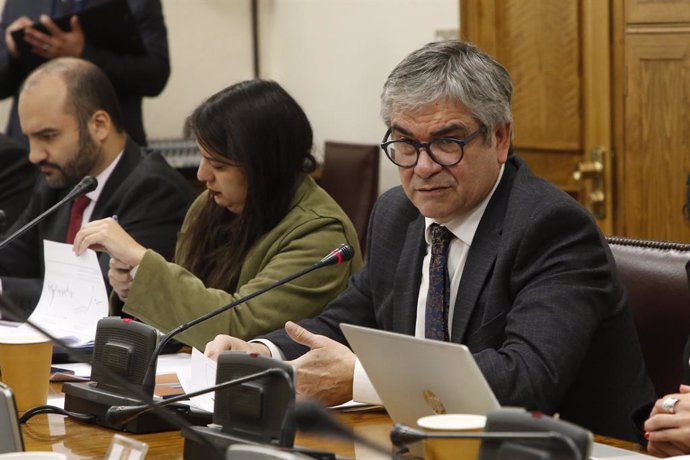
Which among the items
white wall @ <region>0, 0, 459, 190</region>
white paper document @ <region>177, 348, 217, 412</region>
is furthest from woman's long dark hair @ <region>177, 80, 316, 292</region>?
white wall @ <region>0, 0, 459, 190</region>

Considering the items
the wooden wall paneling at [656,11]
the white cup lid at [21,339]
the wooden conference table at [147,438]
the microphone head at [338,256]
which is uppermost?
the wooden wall paneling at [656,11]

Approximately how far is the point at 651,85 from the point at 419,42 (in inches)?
65.5

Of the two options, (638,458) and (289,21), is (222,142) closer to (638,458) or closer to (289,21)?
(638,458)

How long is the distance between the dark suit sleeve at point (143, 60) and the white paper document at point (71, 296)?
2037 mm

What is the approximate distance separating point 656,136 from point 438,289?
6.48 feet

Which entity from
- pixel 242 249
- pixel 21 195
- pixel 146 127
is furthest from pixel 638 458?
pixel 146 127

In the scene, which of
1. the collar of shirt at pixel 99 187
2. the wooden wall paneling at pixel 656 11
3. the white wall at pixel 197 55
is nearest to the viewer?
the collar of shirt at pixel 99 187

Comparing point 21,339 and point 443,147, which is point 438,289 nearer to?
point 443,147

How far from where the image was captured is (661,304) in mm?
2328

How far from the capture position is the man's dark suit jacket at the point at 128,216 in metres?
3.37

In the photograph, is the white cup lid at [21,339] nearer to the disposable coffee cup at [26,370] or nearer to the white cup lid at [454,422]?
the disposable coffee cup at [26,370]

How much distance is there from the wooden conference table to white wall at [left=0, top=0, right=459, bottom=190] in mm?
3613

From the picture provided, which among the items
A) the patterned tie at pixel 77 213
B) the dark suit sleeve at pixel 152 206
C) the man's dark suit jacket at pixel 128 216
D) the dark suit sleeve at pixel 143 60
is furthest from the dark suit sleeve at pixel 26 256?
the dark suit sleeve at pixel 143 60

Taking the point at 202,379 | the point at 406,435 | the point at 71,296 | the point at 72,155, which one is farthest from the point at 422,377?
the point at 72,155
